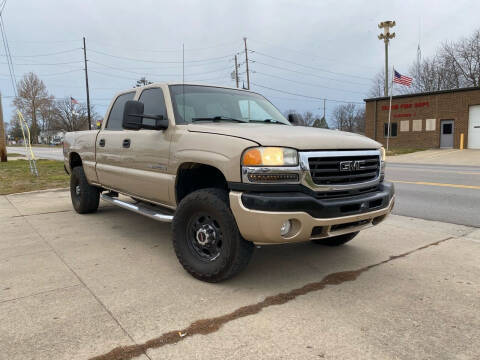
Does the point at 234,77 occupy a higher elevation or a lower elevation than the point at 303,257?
higher

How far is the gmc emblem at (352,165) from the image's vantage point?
126 inches

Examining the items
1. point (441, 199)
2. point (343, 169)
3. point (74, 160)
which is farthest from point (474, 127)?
point (343, 169)

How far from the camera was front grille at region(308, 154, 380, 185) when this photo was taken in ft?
9.98

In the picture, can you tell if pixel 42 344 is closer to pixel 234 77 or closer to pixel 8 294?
pixel 8 294

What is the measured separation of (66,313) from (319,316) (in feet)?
6.08

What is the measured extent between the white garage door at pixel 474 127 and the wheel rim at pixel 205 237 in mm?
30784

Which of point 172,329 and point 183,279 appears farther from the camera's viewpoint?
point 183,279

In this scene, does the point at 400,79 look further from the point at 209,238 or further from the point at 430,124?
the point at 209,238

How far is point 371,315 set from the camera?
110 inches

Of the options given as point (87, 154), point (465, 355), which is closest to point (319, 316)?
point (465, 355)

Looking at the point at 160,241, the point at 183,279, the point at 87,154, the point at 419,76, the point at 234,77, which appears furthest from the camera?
the point at 419,76

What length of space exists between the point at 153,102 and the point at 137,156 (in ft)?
2.18

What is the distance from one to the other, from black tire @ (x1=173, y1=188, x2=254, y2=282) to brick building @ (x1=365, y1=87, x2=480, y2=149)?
1203 inches

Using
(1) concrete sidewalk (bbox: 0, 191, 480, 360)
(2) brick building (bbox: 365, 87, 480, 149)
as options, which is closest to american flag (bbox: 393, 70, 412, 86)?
(2) brick building (bbox: 365, 87, 480, 149)
